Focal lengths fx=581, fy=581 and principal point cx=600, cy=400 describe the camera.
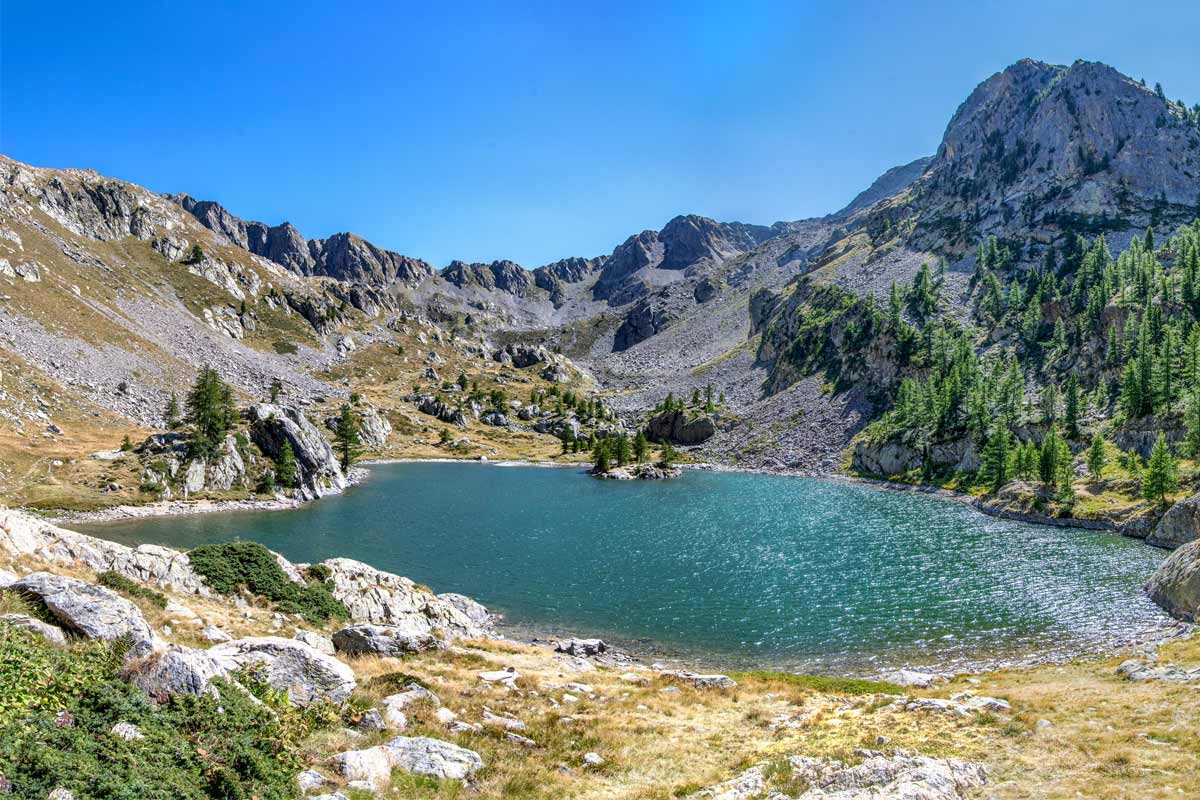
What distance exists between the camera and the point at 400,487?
12056 centimetres

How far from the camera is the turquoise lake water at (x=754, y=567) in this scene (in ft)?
150

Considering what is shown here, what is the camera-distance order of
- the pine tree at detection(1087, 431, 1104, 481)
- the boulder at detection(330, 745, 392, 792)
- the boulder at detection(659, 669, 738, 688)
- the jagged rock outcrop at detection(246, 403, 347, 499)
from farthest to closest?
the jagged rock outcrop at detection(246, 403, 347, 499) < the pine tree at detection(1087, 431, 1104, 481) < the boulder at detection(659, 669, 738, 688) < the boulder at detection(330, 745, 392, 792)

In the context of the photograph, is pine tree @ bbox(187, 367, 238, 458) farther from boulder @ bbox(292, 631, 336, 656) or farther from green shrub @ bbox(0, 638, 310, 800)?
green shrub @ bbox(0, 638, 310, 800)

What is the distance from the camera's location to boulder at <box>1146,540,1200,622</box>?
4479 centimetres

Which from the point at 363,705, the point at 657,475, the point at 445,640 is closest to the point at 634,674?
the point at 445,640

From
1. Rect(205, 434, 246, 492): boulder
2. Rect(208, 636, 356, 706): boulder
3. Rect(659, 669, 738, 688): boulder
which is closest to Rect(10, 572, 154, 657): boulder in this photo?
Rect(208, 636, 356, 706): boulder

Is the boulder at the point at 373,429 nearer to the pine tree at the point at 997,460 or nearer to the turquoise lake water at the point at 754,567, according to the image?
the turquoise lake water at the point at 754,567

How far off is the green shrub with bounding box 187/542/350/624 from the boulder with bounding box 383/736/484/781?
23.7m

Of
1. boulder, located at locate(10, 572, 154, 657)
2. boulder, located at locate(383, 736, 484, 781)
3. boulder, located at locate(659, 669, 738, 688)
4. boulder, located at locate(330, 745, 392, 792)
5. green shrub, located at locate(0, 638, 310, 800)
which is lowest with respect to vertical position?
boulder, located at locate(659, 669, 738, 688)

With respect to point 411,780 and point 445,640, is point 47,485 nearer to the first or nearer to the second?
point 445,640

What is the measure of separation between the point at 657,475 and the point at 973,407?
7452 cm

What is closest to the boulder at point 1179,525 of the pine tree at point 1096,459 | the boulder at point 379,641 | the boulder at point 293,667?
the pine tree at point 1096,459

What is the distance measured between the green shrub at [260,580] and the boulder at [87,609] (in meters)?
19.9

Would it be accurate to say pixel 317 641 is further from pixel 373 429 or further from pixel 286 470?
pixel 373 429
